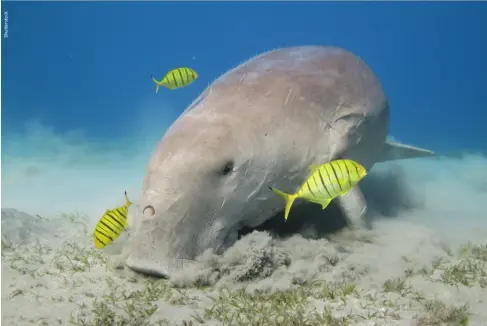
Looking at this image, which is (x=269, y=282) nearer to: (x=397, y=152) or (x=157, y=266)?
(x=157, y=266)

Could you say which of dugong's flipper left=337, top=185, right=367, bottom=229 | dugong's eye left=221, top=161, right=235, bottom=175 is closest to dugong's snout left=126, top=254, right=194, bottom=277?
dugong's eye left=221, top=161, right=235, bottom=175

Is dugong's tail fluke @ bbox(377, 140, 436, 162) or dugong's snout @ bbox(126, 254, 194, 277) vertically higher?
dugong's tail fluke @ bbox(377, 140, 436, 162)

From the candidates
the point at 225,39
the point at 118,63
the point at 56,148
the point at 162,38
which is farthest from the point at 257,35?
the point at 56,148

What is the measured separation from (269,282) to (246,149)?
130 cm

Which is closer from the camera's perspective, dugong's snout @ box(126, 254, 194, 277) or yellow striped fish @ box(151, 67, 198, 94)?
dugong's snout @ box(126, 254, 194, 277)

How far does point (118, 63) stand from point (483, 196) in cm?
11809

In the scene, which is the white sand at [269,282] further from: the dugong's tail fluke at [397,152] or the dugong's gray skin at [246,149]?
the dugong's tail fluke at [397,152]

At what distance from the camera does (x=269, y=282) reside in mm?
3811

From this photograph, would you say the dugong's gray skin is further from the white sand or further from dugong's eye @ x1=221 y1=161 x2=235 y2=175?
the white sand

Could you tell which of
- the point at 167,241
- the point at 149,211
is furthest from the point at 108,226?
the point at 167,241

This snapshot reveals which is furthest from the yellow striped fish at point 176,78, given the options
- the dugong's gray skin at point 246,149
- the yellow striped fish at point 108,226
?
the yellow striped fish at point 108,226

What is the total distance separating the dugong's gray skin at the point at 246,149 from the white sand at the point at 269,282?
267 mm

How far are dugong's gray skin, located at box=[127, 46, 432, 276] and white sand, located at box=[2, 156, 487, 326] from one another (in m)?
0.27

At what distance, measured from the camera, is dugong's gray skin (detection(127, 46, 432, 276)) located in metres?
3.86
